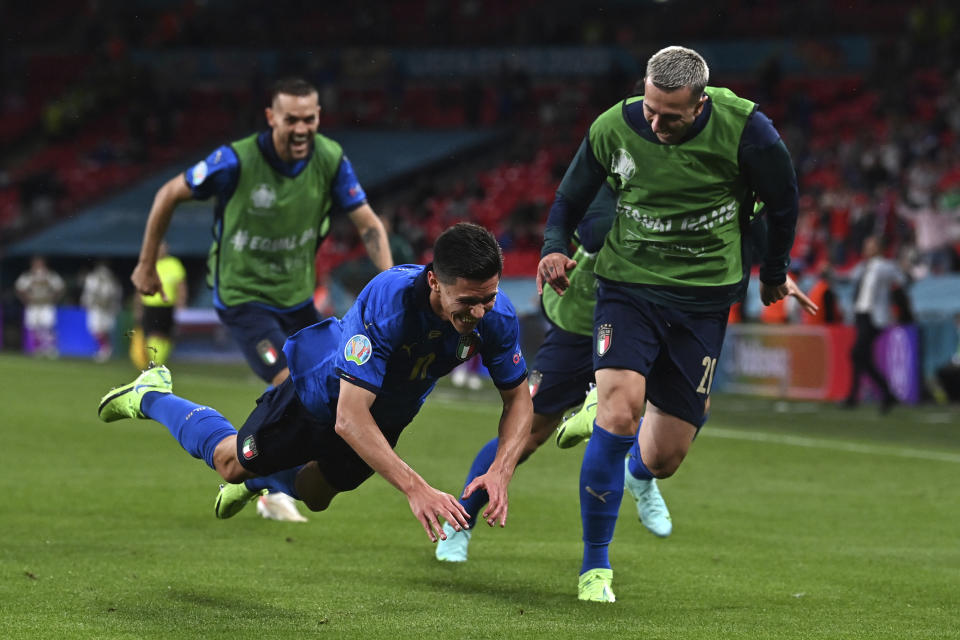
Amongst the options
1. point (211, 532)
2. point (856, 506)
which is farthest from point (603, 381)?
point (856, 506)

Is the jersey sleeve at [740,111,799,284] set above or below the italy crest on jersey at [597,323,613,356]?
above

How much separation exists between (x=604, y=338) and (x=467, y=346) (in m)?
0.99

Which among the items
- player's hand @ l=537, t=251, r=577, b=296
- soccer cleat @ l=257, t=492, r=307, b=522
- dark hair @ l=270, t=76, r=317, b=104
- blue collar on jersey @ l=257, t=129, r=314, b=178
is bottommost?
soccer cleat @ l=257, t=492, r=307, b=522

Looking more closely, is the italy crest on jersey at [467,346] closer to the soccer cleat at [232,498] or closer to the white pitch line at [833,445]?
the soccer cleat at [232,498]

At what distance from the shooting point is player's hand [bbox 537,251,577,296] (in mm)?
6137

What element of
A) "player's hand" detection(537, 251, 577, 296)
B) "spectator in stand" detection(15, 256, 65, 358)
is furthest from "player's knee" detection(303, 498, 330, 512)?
"spectator in stand" detection(15, 256, 65, 358)

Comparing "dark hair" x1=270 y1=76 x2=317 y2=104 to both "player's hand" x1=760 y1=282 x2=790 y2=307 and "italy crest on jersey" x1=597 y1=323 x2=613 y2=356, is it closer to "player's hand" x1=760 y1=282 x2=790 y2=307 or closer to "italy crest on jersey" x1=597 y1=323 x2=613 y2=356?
"italy crest on jersey" x1=597 y1=323 x2=613 y2=356

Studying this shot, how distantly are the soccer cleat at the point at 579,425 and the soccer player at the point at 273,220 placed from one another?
57.2 inches

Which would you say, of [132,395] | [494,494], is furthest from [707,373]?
[132,395]

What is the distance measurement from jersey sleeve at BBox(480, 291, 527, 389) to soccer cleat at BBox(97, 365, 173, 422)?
7.10ft

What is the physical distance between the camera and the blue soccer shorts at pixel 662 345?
6145mm

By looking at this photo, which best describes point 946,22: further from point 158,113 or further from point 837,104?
point 158,113

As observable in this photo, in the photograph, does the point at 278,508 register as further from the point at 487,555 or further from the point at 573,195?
the point at 573,195

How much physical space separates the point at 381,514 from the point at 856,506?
309cm
